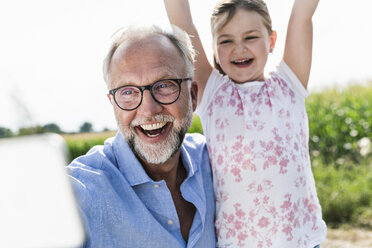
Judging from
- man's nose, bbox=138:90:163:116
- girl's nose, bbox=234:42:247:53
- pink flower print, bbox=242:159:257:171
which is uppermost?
girl's nose, bbox=234:42:247:53

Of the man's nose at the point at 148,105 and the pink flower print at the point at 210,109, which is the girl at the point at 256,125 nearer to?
the pink flower print at the point at 210,109

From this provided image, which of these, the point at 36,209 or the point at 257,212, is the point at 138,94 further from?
the point at 36,209

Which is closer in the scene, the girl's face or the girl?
the girl

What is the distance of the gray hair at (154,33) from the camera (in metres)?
1.81

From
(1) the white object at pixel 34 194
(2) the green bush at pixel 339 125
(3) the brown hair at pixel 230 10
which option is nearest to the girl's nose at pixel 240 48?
(3) the brown hair at pixel 230 10

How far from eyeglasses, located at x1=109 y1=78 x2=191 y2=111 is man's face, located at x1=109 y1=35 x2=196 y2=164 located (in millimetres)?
17

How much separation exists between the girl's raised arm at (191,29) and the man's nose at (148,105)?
38 centimetres

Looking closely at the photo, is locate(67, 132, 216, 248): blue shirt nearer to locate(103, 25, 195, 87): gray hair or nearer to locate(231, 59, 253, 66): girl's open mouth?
locate(103, 25, 195, 87): gray hair

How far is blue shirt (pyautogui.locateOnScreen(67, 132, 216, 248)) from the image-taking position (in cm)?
154

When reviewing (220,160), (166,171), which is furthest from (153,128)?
(220,160)

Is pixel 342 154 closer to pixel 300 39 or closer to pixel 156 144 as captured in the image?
pixel 300 39

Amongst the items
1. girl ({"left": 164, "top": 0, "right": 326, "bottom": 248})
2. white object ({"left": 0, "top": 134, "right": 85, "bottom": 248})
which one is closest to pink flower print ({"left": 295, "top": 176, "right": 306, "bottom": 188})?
girl ({"left": 164, "top": 0, "right": 326, "bottom": 248})

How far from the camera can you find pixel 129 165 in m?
1.78

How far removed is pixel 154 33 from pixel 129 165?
580mm
